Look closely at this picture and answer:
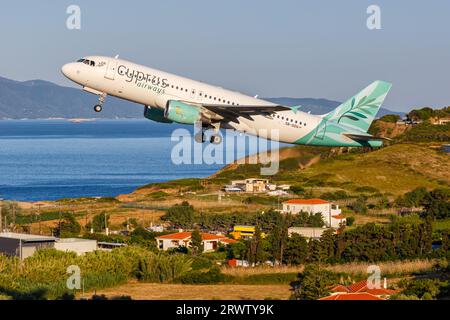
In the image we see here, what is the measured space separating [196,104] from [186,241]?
110ft

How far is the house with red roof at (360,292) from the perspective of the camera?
5731 cm

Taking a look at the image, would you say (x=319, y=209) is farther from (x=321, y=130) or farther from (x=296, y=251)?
(x=321, y=130)

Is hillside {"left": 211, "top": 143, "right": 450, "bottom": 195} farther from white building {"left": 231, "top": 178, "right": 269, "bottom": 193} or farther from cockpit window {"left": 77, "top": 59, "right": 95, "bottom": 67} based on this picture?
cockpit window {"left": 77, "top": 59, "right": 95, "bottom": 67}

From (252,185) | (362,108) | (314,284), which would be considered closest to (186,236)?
(362,108)

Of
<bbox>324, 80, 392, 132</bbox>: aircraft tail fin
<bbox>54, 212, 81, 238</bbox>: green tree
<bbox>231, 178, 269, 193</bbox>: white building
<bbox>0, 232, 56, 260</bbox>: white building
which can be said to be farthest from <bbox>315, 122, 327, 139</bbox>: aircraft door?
<bbox>231, 178, 269, 193</bbox>: white building

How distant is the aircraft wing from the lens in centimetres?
5825

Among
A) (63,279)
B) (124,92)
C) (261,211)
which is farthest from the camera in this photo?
(261,211)

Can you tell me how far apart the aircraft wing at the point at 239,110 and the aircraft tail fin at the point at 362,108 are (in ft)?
28.9

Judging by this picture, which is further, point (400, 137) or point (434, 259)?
point (400, 137)

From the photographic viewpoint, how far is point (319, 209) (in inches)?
4311
